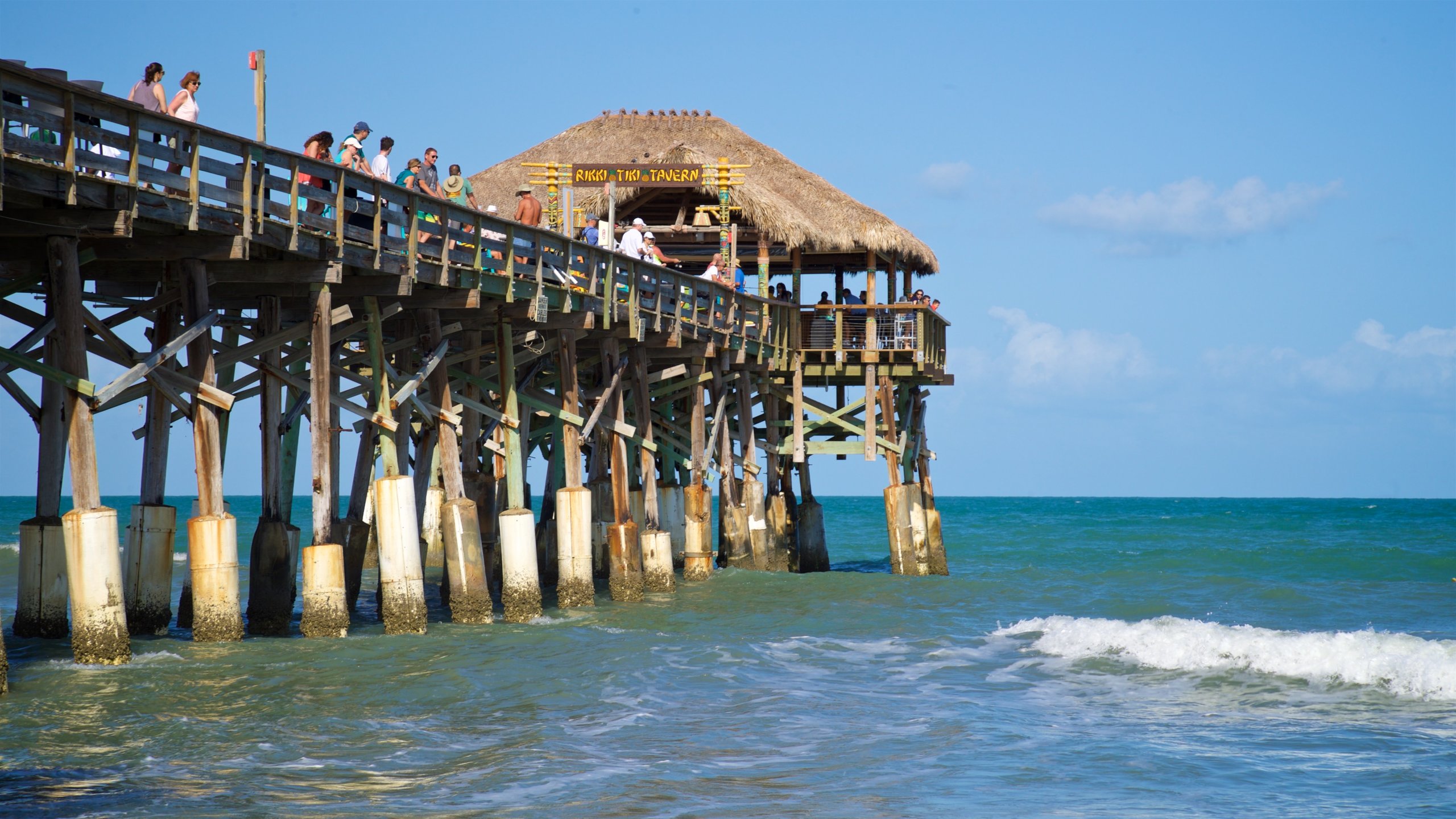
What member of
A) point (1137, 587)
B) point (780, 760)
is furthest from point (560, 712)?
point (1137, 587)

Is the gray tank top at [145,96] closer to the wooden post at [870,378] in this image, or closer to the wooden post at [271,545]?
the wooden post at [271,545]

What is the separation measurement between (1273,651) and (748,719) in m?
6.93

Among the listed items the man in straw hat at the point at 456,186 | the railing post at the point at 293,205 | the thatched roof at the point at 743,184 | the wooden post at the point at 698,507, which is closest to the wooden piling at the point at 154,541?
the railing post at the point at 293,205

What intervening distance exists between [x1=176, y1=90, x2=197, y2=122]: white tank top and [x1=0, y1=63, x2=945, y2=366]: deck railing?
0.50 m

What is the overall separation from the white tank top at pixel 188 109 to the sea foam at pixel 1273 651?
10493 millimetres

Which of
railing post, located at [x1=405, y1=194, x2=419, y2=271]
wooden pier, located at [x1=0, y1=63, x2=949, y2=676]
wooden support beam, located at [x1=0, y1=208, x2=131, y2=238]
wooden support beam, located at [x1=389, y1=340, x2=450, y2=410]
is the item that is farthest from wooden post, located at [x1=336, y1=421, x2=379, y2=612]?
wooden support beam, located at [x1=0, y1=208, x2=131, y2=238]

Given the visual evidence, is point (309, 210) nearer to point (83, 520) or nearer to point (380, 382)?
point (380, 382)

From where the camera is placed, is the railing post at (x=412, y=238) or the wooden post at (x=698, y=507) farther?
the wooden post at (x=698, y=507)

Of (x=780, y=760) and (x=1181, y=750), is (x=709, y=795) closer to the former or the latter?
(x=780, y=760)

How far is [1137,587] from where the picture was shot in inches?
1151

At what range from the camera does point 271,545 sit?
46.5 ft

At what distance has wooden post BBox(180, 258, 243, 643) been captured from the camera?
41.0ft

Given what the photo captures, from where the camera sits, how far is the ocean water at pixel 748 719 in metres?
9.40

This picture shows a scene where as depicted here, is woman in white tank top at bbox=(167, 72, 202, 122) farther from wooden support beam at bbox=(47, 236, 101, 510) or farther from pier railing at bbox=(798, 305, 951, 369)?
pier railing at bbox=(798, 305, 951, 369)
